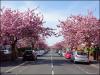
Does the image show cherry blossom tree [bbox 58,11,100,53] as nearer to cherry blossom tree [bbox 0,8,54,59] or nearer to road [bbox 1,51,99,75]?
cherry blossom tree [bbox 0,8,54,59]

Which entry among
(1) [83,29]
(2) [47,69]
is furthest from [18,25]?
(2) [47,69]

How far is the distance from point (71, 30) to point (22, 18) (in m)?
8.77

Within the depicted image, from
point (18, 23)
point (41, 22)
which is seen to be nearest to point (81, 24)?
point (41, 22)

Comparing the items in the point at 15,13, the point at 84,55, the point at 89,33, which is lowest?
the point at 84,55

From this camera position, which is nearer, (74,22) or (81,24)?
(81,24)

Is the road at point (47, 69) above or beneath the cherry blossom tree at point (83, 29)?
beneath

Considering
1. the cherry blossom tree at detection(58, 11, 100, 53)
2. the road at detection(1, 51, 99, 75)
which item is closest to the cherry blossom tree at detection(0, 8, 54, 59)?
the cherry blossom tree at detection(58, 11, 100, 53)

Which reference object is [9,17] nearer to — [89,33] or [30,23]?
[30,23]

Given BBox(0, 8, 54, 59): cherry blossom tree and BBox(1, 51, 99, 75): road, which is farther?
BBox(0, 8, 54, 59): cherry blossom tree

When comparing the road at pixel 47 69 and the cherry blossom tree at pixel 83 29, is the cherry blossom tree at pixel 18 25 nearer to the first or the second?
the cherry blossom tree at pixel 83 29

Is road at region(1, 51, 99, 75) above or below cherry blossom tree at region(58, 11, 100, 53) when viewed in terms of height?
below

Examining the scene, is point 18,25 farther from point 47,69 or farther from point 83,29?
point 47,69

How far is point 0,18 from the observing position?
46.7 metres

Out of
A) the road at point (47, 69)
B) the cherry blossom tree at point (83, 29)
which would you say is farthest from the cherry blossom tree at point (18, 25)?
the road at point (47, 69)
